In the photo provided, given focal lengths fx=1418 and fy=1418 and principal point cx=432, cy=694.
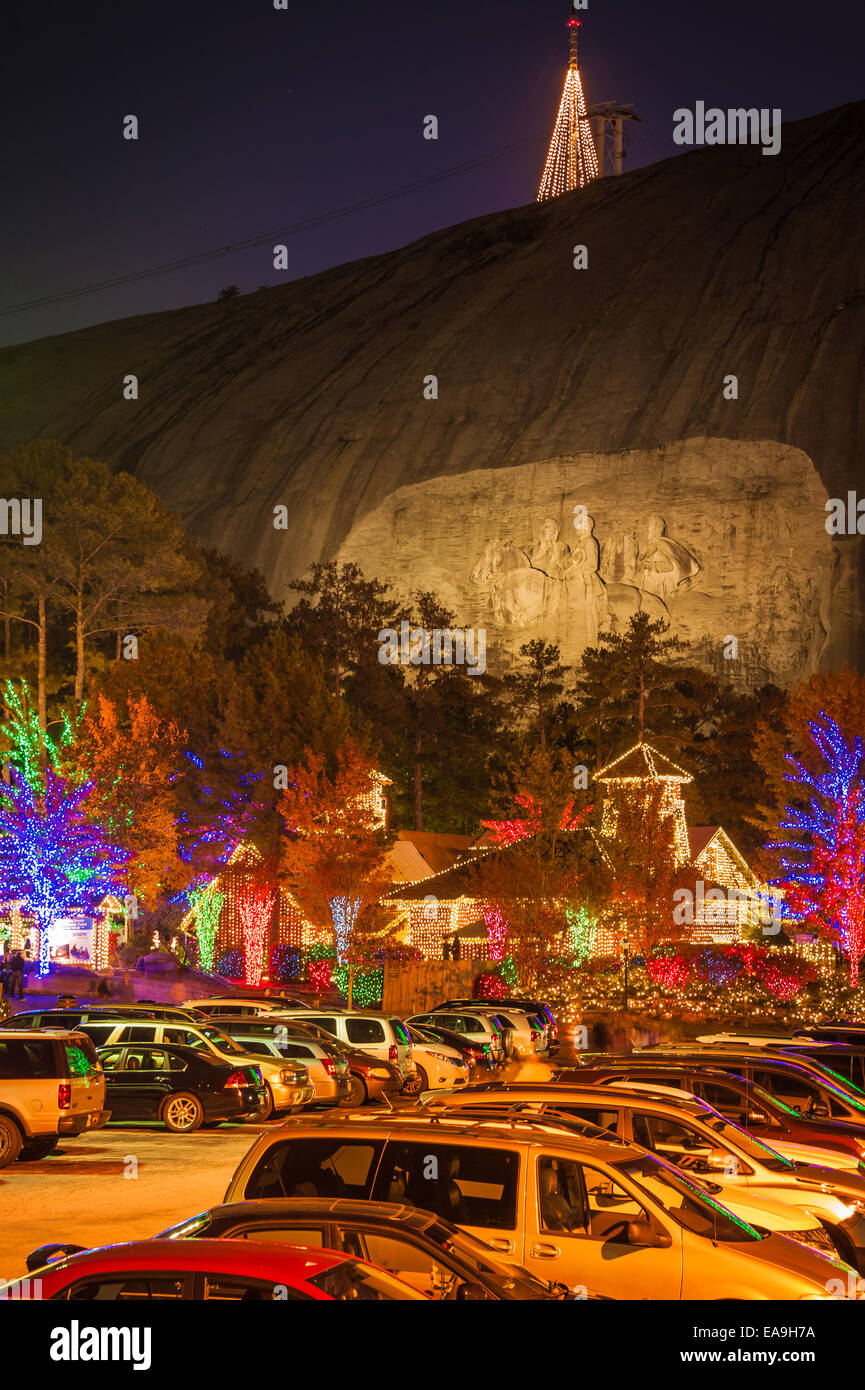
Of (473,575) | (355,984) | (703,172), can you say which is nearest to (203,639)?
(355,984)

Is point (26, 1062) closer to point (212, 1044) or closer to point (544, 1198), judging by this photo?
point (212, 1044)

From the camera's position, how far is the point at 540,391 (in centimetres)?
13388

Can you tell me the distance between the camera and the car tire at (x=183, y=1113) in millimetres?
22234

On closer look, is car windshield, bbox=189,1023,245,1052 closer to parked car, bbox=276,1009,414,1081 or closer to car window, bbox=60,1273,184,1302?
parked car, bbox=276,1009,414,1081

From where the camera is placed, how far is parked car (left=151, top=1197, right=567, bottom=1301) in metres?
6.54

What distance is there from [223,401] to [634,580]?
57.6 metres

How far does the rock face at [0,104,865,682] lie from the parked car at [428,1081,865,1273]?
322 feet

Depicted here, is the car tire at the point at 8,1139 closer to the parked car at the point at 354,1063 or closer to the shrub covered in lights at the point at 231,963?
the parked car at the point at 354,1063

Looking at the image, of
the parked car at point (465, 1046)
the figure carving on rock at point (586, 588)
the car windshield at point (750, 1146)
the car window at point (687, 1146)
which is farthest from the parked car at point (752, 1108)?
the figure carving on rock at point (586, 588)

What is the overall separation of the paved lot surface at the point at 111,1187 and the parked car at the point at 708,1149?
390cm

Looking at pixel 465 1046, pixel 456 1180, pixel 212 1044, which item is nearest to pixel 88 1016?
pixel 212 1044

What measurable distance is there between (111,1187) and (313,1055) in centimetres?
847
